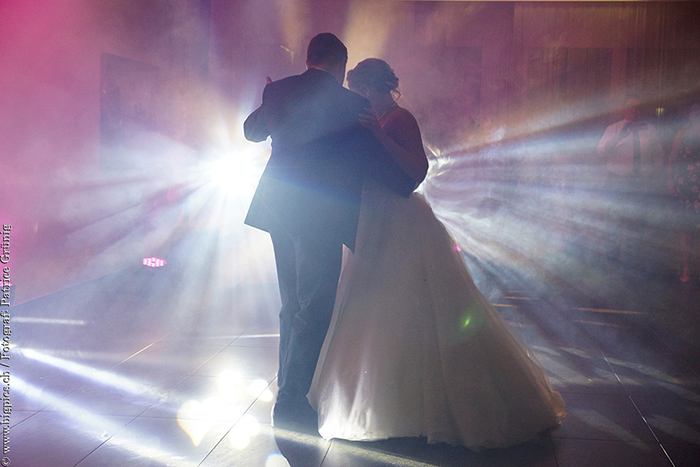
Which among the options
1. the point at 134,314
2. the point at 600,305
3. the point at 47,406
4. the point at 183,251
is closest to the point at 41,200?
the point at 134,314

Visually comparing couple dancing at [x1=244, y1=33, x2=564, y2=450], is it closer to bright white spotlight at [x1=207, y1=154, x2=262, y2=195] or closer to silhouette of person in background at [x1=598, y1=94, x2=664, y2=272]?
bright white spotlight at [x1=207, y1=154, x2=262, y2=195]

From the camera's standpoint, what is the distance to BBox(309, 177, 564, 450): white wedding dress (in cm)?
175

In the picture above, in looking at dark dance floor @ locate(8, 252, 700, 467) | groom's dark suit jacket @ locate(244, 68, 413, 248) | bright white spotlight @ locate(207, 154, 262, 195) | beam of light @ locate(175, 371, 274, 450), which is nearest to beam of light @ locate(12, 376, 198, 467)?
dark dance floor @ locate(8, 252, 700, 467)

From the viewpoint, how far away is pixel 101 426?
191 cm

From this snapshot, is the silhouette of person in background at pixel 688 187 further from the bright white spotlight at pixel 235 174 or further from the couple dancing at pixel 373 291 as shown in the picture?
the bright white spotlight at pixel 235 174

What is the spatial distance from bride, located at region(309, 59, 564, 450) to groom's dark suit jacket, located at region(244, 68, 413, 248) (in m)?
0.05

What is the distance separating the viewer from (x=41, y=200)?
13.0 feet

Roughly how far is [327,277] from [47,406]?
46.5 inches

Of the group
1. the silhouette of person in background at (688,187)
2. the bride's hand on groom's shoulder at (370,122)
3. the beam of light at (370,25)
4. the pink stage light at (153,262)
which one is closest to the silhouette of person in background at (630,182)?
the silhouette of person in background at (688,187)

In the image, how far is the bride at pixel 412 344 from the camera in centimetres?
175

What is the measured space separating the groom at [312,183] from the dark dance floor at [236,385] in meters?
0.31

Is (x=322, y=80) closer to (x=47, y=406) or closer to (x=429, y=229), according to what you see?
(x=429, y=229)

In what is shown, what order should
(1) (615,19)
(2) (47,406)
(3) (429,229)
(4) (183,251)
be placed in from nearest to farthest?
(3) (429,229) → (2) (47,406) → (4) (183,251) → (1) (615,19)

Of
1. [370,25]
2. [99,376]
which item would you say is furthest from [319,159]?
[370,25]
